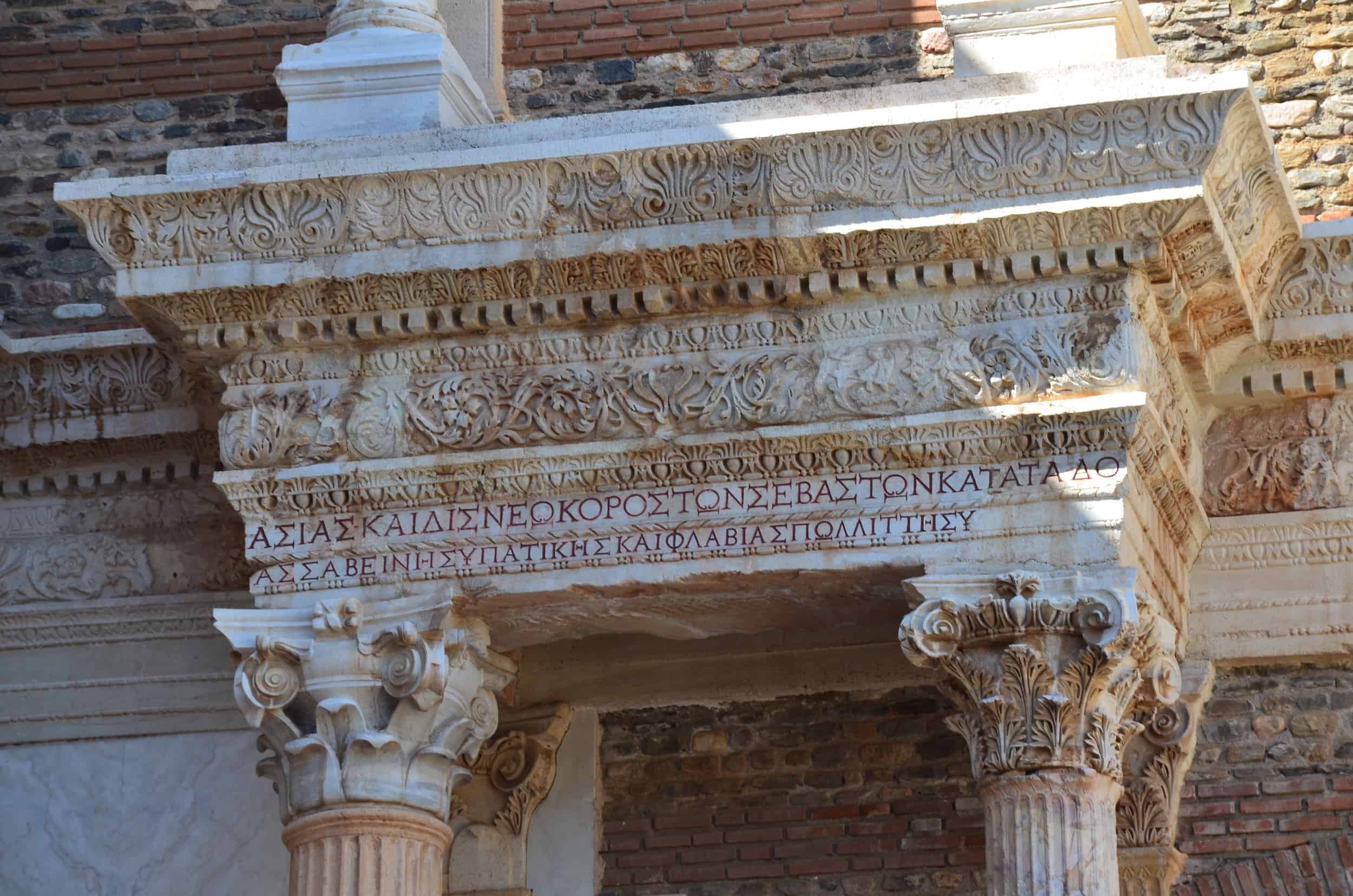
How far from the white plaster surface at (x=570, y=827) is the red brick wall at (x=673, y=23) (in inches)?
115

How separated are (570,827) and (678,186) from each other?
2.67m

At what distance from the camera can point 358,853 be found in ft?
28.6

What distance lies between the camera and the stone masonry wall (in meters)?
9.72

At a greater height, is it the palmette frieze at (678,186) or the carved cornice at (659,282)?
the palmette frieze at (678,186)

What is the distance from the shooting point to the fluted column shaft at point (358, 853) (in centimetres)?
871

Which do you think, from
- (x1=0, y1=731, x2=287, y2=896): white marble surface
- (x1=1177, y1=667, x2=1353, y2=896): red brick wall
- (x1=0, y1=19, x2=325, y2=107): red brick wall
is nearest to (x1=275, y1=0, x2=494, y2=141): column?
(x1=0, y1=19, x2=325, y2=107): red brick wall

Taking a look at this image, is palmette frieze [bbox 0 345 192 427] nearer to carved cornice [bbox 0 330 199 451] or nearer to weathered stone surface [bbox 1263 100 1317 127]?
carved cornice [bbox 0 330 199 451]

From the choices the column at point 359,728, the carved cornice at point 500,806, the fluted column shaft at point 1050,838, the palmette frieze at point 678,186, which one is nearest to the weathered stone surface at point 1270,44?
the palmette frieze at point 678,186

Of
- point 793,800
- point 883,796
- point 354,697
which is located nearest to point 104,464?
point 354,697

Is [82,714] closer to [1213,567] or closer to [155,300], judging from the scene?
[155,300]

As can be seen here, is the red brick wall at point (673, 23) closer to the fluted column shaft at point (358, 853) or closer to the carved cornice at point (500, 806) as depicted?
the carved cornice at point (500, 806)

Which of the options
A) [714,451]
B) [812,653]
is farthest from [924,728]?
[714,451]

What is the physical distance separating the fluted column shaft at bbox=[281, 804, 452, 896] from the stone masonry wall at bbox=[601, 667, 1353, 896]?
4.95ft

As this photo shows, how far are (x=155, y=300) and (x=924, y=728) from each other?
3.23 meters
